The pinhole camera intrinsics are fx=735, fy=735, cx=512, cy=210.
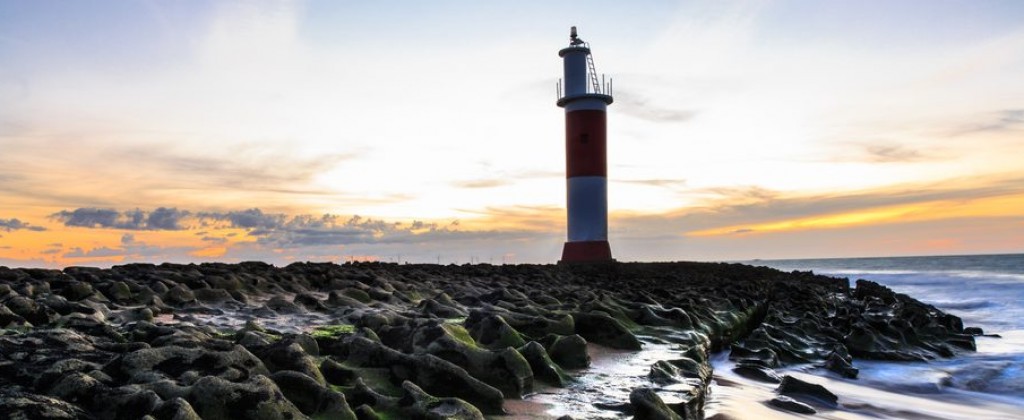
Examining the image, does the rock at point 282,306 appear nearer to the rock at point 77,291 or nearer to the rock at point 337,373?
the rock at point 77,291

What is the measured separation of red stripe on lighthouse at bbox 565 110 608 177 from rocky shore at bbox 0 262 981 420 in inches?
465

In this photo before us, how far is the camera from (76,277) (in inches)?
346

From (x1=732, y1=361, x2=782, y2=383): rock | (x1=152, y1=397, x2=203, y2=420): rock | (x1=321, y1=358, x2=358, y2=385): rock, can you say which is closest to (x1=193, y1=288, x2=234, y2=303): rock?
(x1=321, y1=358, x2=358, y2=385): rock

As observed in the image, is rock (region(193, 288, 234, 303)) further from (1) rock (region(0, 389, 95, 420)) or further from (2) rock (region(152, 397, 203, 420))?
(2) rock (region(152, 397, 203, 420))

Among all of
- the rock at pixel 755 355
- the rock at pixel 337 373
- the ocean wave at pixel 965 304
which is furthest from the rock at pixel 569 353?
the ocean wave at pixel 965 304

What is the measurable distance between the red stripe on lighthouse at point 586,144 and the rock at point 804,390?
16.1 metres

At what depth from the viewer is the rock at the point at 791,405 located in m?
5.65

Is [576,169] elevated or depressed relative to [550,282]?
elevated

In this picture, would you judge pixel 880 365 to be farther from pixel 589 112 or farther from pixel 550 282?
pixel 589 112

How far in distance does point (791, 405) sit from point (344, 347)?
344 centimetres

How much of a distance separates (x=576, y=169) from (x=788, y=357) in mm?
14288

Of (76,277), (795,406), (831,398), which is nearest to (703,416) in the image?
(795,406)

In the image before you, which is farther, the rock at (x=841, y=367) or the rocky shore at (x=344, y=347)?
the rock at (x=841, y=367)

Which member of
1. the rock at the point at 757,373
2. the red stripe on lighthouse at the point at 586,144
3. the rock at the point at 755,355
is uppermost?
the red stripe on lighthouse at the point at 586,144
